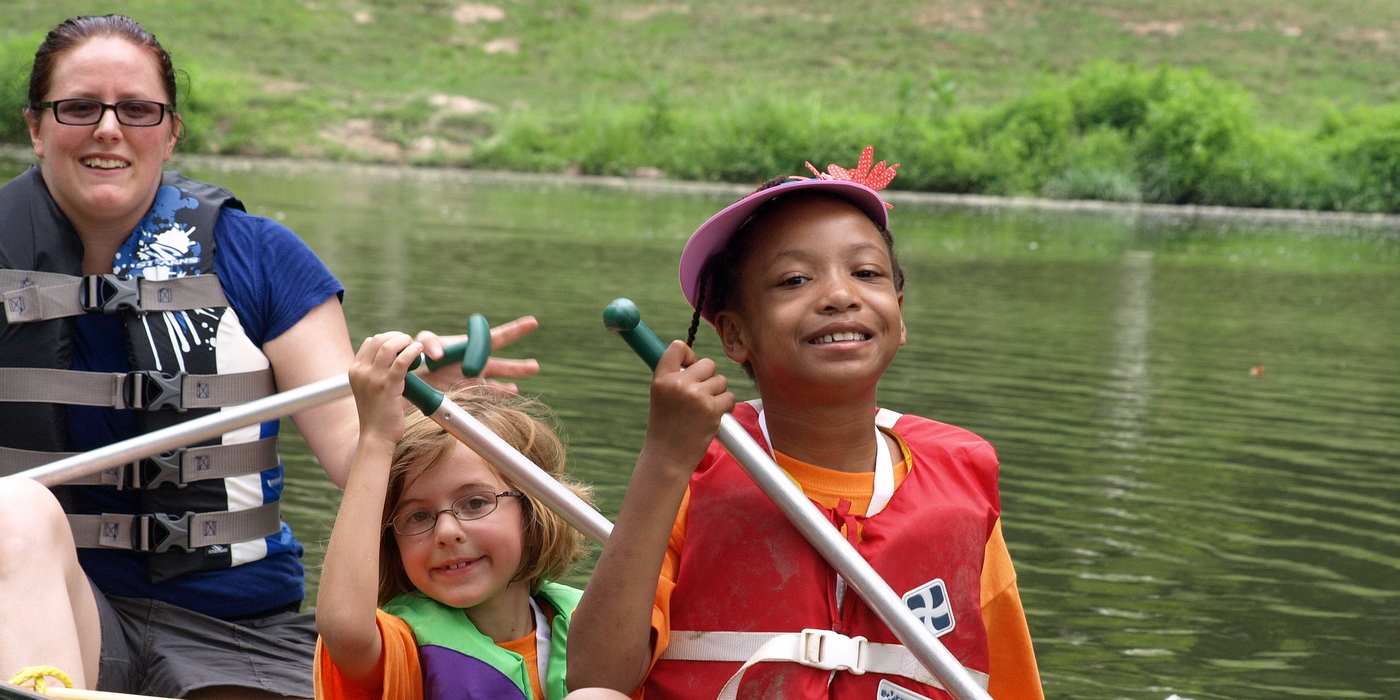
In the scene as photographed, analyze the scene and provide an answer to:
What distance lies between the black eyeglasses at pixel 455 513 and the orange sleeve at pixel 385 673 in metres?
0.13

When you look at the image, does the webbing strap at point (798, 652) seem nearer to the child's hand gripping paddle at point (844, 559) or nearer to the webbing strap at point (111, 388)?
the child's hand gripping paddle at point (844, 559)

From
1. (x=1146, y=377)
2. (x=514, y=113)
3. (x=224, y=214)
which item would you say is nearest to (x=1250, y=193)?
(x=514, y=113)

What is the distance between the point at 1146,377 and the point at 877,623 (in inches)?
277

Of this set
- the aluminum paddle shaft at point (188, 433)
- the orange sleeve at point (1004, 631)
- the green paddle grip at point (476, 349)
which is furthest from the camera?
the aluminum paddle shaft at point (188, 433)

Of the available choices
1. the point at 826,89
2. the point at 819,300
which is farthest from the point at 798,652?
the point at 826,89

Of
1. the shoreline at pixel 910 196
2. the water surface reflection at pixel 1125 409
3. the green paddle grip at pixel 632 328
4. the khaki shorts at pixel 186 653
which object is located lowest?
the shoreline at pixel 910 196

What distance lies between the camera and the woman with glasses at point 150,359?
2.54 m

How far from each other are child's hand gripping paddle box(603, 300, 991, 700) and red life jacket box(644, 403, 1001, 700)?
0.07 metres

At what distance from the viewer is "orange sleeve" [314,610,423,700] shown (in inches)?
78.0

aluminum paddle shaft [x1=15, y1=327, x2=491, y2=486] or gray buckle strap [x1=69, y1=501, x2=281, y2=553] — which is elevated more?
aluminum paddle shaft [x1=15, y1=327, x2=491, y2=486]

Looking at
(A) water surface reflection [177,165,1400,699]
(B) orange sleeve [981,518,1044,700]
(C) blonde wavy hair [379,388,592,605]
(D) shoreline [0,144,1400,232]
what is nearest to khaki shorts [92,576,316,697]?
(C) blonde wavy hair [379,388,592,605]

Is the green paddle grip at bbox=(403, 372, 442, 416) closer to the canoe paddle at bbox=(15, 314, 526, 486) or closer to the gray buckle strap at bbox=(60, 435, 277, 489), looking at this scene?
the canoe paddle at bbox=(15, 314, 526, 486)

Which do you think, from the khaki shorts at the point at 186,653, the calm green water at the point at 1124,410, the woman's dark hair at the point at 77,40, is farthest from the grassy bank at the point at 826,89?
the khaki shorts at the point at 186,653

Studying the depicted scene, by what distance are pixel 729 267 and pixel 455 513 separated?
1.74ft
